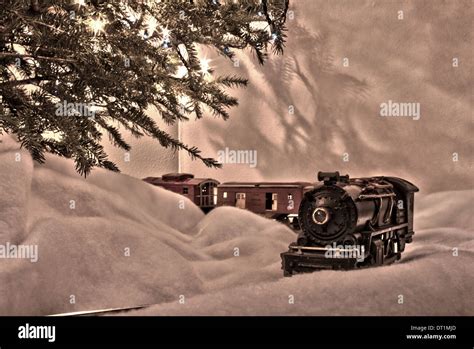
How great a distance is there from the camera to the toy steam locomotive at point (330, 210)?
1.14m

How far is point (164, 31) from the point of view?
104 cm

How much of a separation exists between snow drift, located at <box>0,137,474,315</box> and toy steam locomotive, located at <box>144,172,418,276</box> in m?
0.09

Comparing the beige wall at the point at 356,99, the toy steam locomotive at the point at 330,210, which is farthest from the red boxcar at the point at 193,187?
the beige wall at the point at 356,99

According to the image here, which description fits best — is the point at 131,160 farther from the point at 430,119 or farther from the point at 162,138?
the point at 430,119

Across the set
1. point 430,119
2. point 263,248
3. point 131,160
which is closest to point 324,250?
point 263,248

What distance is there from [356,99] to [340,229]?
1.47 feet

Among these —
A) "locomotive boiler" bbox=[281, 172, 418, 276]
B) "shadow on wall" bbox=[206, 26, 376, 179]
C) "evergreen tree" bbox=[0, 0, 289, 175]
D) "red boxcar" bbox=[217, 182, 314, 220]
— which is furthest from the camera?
"shadow on wall" bbox=[206, 26, 376, 179]

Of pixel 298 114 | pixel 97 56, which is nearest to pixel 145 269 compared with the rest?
pixel 97 56

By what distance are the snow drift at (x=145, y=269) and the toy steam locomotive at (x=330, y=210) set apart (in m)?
0.09

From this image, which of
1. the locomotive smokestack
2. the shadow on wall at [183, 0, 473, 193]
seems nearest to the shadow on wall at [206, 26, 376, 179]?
the shadow on wall at [183, 0, 473, 193]

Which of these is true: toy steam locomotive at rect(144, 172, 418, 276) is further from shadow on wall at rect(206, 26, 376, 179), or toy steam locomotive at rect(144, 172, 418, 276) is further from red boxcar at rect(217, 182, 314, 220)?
shadow on wall at rect(206, 26, 376, 179)

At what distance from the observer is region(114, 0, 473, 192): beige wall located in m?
1.39

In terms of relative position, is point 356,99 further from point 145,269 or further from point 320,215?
point 145,269
